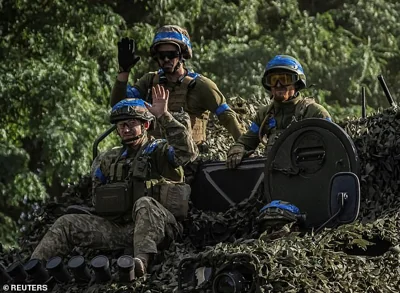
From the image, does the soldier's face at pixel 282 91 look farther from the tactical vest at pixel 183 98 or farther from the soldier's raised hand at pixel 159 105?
the tactical vest at pixel 183 98

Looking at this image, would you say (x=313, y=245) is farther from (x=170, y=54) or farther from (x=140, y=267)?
(x=170, y=54)

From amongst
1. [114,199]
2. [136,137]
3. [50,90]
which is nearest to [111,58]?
[50,90]

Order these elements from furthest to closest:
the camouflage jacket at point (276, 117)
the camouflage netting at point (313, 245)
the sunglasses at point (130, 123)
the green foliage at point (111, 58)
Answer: the green foliage at point (111, 58), the camouflage jacket at point (276, 117), the sunglasses at point (130, 123), the camouflage netting at point (313, 245)

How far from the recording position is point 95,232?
A: 1156 cm

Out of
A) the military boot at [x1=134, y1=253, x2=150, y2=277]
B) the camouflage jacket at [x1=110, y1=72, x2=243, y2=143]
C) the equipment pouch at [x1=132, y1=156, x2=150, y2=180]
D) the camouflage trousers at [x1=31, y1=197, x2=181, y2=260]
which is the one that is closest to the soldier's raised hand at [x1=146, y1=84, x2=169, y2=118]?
the equipment pouch at [x1=132, y1=156, x2=150, y2=180]

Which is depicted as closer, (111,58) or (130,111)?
(130,111)

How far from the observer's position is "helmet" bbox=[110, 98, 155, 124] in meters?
11.6

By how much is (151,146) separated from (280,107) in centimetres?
119

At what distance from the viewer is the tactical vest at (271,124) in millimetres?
11891

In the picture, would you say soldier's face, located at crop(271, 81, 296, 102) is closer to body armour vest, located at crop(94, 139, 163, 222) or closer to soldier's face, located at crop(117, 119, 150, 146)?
body armour vest, located at crop(94, 139, 163, 222)

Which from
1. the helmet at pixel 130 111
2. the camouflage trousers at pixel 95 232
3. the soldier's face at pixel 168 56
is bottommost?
the camouflage trousers at pixel 95 232

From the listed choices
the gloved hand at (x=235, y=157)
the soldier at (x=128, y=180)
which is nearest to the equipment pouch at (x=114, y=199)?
the soldier at (x=128, y=180)

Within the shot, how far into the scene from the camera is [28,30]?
22516 mm

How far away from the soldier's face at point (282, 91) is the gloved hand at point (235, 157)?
527 mm
